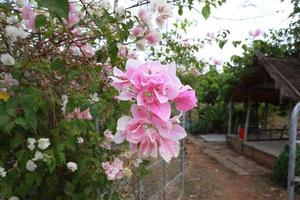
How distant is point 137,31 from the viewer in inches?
74.8

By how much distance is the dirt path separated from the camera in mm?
7281

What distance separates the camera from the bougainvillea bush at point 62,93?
5.13 ft

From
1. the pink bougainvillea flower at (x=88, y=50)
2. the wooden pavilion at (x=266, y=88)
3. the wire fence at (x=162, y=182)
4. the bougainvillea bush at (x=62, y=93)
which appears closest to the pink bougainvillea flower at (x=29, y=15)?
the bougainvillea bush at (x=62, y=93)

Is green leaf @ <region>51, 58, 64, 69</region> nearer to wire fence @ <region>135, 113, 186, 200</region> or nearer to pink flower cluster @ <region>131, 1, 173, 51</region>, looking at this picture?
pink flower cluster @ <region>131, 1, 173, 51</region>

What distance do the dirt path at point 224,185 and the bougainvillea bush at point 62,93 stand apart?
483 centimetres

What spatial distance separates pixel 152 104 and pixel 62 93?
115 cm

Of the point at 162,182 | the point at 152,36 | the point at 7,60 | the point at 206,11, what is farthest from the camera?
the point at 162,182

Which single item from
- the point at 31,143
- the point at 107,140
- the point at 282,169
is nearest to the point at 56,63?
the point at 31,143

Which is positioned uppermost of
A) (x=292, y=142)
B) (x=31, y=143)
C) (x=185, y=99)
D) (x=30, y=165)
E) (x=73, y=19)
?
(x=73, y=19)

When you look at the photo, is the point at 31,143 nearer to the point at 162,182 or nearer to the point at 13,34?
the point at 13,34

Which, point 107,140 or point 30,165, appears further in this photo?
point 107,140

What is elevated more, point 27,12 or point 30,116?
point 27,12

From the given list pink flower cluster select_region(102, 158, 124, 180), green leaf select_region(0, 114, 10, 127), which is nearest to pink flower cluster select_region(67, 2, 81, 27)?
green leaf select_region(0, 114, 10, 127)

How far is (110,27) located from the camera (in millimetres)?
1928
